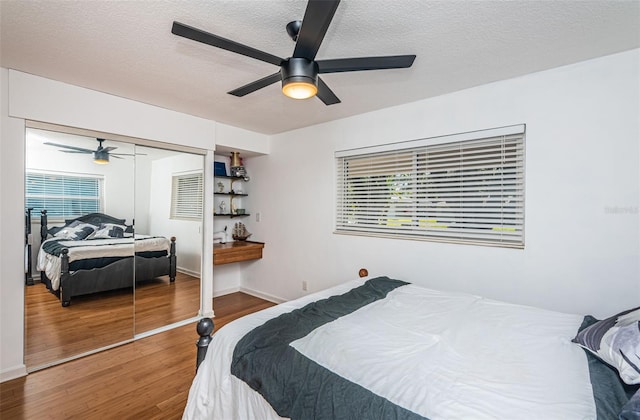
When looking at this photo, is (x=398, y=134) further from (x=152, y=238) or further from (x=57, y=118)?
(x=57, y=118)

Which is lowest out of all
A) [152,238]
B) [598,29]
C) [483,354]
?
[483,354]

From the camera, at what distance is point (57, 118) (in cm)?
247

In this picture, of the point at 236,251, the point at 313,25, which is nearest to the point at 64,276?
the point at 236,251

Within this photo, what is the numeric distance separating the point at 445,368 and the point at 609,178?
6.22 ft

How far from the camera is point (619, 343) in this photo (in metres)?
1.16

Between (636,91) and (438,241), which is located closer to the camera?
(636,91)

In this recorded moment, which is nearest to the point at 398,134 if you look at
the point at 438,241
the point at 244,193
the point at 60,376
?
the point at 438,241

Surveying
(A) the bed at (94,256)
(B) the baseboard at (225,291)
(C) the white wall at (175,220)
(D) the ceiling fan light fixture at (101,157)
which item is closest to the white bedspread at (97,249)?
(A) the bed at (94,256)

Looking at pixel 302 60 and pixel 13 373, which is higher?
pixel 302 60

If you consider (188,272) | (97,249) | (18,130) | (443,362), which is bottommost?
(188,272)

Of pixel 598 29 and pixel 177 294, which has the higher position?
pixel 598 29

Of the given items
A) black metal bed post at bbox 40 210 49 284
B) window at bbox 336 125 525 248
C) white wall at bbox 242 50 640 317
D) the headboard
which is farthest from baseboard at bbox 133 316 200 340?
white wall at bbox 242 50 640 317

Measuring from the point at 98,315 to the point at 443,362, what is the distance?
10.4 ft

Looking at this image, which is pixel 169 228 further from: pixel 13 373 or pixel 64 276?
pixel 13 373
